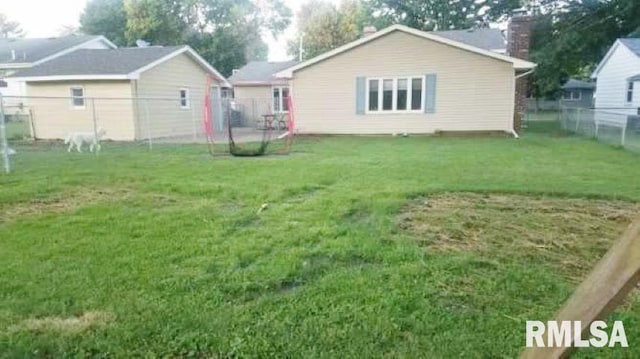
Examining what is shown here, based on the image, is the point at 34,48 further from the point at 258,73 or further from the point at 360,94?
the point at 360,94

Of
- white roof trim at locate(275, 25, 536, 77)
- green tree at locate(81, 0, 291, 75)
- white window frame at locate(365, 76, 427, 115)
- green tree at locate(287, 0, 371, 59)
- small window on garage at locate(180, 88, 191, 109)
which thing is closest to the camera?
white roof trim at locate(275, 25, 536, 77)

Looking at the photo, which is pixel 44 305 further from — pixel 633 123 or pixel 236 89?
pixel 236 89

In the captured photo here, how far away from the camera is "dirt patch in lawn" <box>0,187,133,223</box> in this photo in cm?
558

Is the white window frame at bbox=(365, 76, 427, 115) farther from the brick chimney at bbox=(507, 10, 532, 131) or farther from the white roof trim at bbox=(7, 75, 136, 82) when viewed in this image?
the white roof trim at bbox=(7, 75, 136, 82)

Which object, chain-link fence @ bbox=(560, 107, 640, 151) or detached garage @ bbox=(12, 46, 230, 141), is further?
detached garage @ bbox=(12, 46, 230, 141)

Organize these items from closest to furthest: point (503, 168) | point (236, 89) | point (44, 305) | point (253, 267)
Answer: point (44, 305) < point (253, 267) < point (503, 168) < point (236, 89)

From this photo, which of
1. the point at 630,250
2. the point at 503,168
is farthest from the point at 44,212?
the point at 503,168

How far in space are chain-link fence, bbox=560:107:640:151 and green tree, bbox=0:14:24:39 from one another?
7095 centimetres

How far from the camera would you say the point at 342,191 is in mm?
6645

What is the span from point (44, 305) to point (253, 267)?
1.41 meters

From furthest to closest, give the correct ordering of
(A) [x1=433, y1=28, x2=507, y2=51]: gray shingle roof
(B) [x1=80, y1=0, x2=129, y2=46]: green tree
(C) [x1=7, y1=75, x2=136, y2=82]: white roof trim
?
(B) [x1=80, y1=0, x2=129, y2=46]: green tree → (A) [x1=433, y1=28, x2=507, y2=51]: gray shingle roof → (C) [x1=7, y1=75, x2=136, y2=82]: white roof trim

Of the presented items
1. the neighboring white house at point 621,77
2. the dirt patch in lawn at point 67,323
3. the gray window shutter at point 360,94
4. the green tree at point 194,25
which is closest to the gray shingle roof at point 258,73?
the gray window shutter at point 360,94

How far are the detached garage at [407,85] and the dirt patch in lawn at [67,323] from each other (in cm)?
1488

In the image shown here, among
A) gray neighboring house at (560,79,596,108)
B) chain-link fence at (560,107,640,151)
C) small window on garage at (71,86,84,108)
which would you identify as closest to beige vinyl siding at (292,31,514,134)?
chain-link fence at (560,107,640,151)
